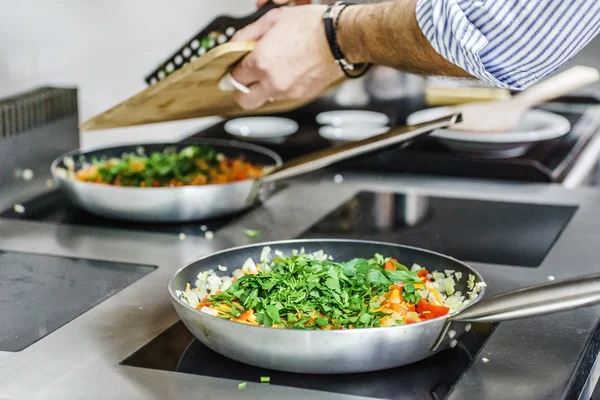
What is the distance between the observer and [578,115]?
7.62 feet

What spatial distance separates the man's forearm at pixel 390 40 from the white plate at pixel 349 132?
695 millimetres

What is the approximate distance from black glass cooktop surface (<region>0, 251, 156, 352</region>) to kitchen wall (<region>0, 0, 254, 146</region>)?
0.54 metres

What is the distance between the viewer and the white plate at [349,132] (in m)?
2.11

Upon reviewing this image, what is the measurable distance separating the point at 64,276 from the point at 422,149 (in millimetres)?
904

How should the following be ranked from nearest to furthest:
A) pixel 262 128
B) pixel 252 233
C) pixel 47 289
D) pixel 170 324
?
pixel 170 324 < pixel 47 289 < pixel 252 233 < pixel 262 128

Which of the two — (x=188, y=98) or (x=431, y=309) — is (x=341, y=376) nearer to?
(x=431, y=309)

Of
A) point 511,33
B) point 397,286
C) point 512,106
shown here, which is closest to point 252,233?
point 397,286

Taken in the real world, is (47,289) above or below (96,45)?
below

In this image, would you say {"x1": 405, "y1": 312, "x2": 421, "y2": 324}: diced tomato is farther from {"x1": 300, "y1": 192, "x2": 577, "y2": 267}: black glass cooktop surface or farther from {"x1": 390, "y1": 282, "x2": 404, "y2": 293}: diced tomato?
{"x1": 300, "y1": 192, "x2": 577, "y2": 267}: black glass cooktop surface

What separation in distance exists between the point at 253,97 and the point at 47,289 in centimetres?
44

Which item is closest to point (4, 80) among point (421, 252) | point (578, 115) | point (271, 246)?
point (271, 246)

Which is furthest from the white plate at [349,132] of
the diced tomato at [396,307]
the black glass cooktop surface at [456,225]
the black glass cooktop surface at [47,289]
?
the diced tomato at [396,307]

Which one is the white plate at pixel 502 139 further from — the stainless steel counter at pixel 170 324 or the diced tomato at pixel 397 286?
the diced tomato at pixel 397 286

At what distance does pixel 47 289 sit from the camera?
1.25 metres
